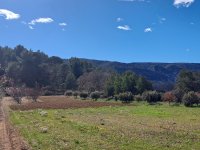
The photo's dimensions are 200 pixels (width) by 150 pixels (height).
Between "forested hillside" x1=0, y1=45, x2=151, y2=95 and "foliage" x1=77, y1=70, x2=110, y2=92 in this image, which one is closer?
"foliage" x1=77, y1=70, x2=110, y2=92

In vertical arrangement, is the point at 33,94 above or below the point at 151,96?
below

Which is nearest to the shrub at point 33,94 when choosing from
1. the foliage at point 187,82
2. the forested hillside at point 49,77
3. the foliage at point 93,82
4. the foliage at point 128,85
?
the foliage at point 128,85

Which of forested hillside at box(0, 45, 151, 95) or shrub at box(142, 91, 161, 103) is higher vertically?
forested hillside at box(0, 45, 151, 95)

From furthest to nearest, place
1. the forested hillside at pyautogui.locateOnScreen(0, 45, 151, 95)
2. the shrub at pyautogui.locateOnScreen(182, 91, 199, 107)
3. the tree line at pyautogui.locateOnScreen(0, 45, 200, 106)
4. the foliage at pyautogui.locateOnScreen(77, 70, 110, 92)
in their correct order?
the forested hillside at pyautogui.locateOnScreen(0, 45, 151, 95) → the foliage at pyautogui.locateOnScreen(77, 70, 110, 92) → the tree line at pyautogui.locateOnScreen(0, 45, 200, 106) → the shrub at pyautogui.locateOnScreen(182, 91, 199, 107)

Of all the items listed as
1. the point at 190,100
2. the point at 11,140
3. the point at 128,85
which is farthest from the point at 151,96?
the point at 11,140

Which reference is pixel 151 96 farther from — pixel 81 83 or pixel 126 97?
pixel 81 83

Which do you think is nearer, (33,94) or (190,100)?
(190,100)

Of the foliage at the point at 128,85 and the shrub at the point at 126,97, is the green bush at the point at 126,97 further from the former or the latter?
the foliage at the point at 128,85

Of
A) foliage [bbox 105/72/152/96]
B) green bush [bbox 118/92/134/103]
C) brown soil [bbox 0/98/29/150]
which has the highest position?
foliage [bbox 105/72/152/96]

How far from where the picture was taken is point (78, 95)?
129500 mm

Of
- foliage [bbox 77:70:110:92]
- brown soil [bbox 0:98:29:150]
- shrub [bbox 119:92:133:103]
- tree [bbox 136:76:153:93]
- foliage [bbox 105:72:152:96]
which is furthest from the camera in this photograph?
foliage [bbox 77:70:110:92]

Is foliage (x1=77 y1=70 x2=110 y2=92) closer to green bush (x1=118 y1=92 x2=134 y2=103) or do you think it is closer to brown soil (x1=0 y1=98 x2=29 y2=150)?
green bush (x1=118 y1=92 x2=134 y2=103)

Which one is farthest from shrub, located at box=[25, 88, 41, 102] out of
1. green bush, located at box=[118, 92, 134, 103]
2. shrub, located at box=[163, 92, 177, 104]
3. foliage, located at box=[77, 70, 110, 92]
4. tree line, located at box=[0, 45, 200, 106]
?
foliage, located at box=[77, 70, 110, 92]

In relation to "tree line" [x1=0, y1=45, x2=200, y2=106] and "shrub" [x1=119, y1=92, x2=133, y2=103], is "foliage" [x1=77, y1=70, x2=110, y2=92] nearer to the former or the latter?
"tree line" [x1=0, y1=45, x2=200, y2=106]
